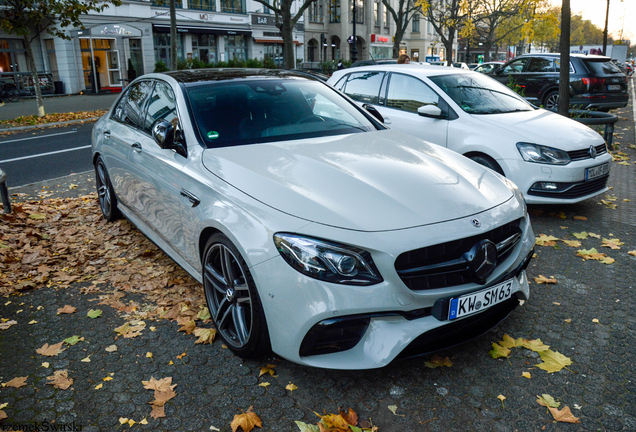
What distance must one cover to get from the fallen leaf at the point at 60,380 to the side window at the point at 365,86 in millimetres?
5439

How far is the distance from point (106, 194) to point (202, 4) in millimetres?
37002

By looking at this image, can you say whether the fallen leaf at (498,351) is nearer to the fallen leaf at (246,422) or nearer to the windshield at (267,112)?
the fallen leaf at (246,422)

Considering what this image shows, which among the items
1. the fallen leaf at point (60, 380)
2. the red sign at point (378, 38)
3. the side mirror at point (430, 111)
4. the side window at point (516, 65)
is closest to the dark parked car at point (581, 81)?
the side window at point (516, 65)

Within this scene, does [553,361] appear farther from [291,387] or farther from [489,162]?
[489,162]

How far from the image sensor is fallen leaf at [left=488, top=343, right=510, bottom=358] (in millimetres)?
3154

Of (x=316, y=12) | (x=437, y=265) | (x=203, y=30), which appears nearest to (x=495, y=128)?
(x=437, y=265)

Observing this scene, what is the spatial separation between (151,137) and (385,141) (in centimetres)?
188

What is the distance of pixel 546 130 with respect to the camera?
5.90 meters

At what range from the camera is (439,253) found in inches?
106

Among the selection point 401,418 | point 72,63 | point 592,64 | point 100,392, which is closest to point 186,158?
point 100,392

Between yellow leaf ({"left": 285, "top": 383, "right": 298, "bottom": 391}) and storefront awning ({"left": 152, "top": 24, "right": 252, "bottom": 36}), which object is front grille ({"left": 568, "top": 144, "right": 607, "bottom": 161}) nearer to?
yellow leaf ({"left": 285, "top": 383, "right": 298, "bottom": 391})

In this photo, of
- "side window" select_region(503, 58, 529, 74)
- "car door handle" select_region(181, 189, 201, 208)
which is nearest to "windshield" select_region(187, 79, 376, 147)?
"car door handle" select_region(181, 189, 201, 208)

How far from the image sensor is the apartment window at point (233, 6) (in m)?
40.8

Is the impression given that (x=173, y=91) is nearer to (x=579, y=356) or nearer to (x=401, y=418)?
(x=401, y=418)
